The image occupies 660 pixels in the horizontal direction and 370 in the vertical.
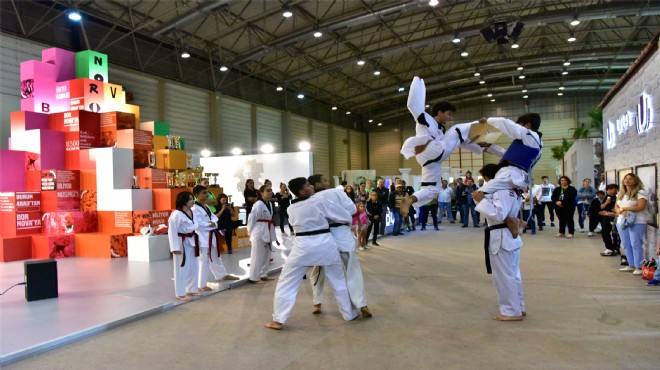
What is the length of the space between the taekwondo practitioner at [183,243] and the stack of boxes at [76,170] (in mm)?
4409

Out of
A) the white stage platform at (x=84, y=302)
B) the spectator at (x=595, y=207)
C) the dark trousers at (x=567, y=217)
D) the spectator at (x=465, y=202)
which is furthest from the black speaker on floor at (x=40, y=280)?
the spectator at (x=465, y=202)

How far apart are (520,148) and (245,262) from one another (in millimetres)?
5318

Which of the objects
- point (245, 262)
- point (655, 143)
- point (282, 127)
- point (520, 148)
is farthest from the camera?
point (282, 127)

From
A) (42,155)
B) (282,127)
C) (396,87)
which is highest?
(396,87)

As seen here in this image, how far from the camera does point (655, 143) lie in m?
5.81

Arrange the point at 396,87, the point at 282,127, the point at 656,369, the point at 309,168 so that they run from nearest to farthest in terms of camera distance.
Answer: the point at 656,369
the point at 309,168
the point at 282,127
the point at 396,87

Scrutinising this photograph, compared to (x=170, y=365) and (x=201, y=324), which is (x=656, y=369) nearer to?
(x=170, y=365)

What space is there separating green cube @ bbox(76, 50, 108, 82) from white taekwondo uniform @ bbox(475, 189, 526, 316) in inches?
368

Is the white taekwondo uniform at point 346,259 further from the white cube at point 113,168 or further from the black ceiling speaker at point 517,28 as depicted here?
the black ceiling speaker at point 517,28

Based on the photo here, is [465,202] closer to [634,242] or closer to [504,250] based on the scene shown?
[634,242]

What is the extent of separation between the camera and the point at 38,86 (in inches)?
385

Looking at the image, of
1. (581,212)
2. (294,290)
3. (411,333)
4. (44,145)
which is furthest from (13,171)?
(581,212)

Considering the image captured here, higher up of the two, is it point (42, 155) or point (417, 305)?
Answer: point (42, 155)

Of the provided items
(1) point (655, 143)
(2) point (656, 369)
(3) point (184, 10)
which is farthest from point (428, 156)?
(3) point (184, 10)
